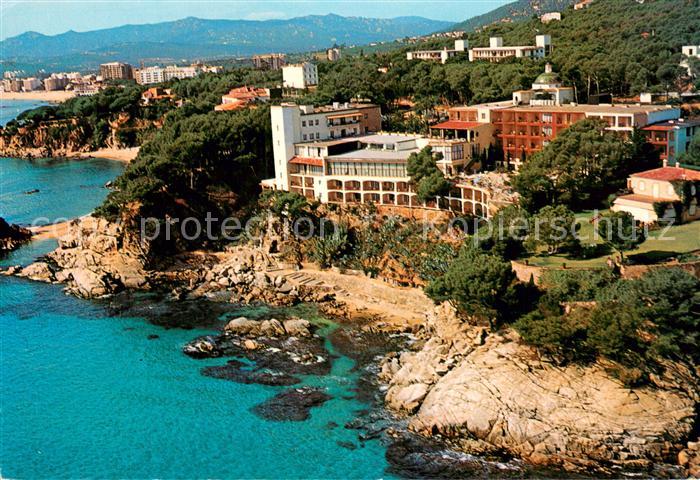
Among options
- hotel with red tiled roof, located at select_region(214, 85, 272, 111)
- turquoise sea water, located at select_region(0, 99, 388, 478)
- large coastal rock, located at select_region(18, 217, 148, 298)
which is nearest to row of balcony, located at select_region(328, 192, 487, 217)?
turquoise sea water, located at select_region(0, 99, 388, 478)

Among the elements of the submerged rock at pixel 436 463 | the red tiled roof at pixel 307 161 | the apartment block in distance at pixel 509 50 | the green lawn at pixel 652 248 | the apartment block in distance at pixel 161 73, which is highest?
the apartment block in distance at pixel 161 73

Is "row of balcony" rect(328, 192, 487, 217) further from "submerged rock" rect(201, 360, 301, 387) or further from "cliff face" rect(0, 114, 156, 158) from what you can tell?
"cliff face" rect(0, 114, 156, 158)

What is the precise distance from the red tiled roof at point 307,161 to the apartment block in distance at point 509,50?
30.5m

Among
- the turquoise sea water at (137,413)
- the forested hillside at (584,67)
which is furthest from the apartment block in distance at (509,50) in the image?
the turquoise sea water at (137,413)

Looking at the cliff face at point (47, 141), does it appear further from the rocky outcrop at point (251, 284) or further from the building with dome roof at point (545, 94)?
the building with dome roof at point (545, 94)

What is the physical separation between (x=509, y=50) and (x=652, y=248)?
46175 mm

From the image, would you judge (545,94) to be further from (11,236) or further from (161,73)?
(161,73)

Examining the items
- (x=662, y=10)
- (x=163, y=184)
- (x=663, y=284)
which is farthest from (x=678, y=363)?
(x=662, y=10)

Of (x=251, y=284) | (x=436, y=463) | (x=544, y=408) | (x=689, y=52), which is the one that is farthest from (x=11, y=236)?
(x=689, y=52)

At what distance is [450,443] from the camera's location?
78.6ft

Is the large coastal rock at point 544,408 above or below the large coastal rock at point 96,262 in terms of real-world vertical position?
below

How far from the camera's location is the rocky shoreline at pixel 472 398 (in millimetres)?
22750

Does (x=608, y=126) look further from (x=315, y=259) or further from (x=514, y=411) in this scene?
(x=514, y=411)

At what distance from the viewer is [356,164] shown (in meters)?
42.1
